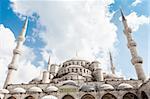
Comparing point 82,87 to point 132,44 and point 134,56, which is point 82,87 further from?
point 132,44

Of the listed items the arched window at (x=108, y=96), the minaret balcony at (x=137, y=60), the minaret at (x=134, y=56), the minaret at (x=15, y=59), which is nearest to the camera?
the arched window at (x=108, y=96)

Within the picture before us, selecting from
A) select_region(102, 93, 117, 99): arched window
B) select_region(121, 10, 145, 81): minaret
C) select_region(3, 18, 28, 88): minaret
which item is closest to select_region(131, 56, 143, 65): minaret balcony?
select_region(121, 10, 145, 81): minaret

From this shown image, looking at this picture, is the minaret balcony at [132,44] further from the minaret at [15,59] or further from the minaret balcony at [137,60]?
the minaret at [15,59]

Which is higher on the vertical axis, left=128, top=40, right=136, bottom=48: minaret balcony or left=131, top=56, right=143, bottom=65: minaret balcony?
left=128, top=40, right=136, bottom=48: minaret balcony

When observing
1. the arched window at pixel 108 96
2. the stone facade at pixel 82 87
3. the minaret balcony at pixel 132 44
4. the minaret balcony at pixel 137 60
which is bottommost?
the arched window at pixel 108 96

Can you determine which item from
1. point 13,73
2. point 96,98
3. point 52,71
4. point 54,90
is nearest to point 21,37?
point 13,73

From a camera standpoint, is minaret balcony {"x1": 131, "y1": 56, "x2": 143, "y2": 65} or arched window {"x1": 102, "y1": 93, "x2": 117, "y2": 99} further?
minaret balcony {"x1": 131, "y1": 56, "x2": 143, "y2": 65}

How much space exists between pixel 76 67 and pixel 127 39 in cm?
1099

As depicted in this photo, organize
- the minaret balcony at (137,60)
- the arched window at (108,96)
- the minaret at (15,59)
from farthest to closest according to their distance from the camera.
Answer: the minaret at (15,59)
the minaret balcony at (137,60)
the arched window at (108,96)

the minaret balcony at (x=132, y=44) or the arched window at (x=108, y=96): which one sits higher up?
the minaret balcony at (x=132, y=44)

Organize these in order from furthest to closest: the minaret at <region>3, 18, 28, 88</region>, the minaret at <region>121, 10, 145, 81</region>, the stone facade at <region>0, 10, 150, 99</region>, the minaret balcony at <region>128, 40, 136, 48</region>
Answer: the minaret balcony at <region>128, 40, 136, 48</region>
the minaret at <region>3, 18, 28, 88</region>
the minaret at <region>121, 10, 145, 81</region>
the stone facade at <region>0, 10, 150, 99</region>

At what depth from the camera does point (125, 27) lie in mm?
33125

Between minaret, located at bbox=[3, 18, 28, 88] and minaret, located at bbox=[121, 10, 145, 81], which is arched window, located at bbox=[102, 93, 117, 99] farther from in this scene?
minaret, located at bbox=[3, 18, 28, 88]

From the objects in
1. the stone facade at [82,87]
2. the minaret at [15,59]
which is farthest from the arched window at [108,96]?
the minaret at [15,59]
